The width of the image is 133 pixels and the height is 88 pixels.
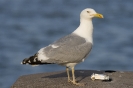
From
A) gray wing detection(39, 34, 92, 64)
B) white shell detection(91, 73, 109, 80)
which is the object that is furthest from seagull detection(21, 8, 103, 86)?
white shell detection(91, 73, 109, 80)

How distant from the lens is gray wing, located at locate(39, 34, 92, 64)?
26.7ft

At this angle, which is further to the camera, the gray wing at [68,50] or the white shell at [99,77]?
the white shell at [99,77]

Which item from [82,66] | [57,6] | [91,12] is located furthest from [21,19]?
[91,12]

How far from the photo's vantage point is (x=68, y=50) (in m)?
8.21

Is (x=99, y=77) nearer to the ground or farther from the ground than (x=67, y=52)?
nearer to the ground

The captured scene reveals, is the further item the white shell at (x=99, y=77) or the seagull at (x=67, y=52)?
the white shell at (x=99, y=77)

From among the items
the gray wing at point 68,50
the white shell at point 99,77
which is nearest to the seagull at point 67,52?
the gray wing at point 68,50

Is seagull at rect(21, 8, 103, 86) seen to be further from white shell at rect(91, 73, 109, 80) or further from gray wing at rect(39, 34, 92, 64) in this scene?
white shell at rect(91, 73, 109, 80)

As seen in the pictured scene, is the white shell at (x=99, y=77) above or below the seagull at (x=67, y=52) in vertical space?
below

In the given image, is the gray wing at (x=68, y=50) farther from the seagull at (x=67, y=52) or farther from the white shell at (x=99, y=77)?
the white shell at (x=99, y=77)

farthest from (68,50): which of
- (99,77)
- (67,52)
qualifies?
(99,77)

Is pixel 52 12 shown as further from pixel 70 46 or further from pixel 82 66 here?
pixel 70 46

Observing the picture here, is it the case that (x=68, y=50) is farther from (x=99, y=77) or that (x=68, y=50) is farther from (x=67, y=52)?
(x=99, y=77)

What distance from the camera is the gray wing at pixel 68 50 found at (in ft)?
26.7
